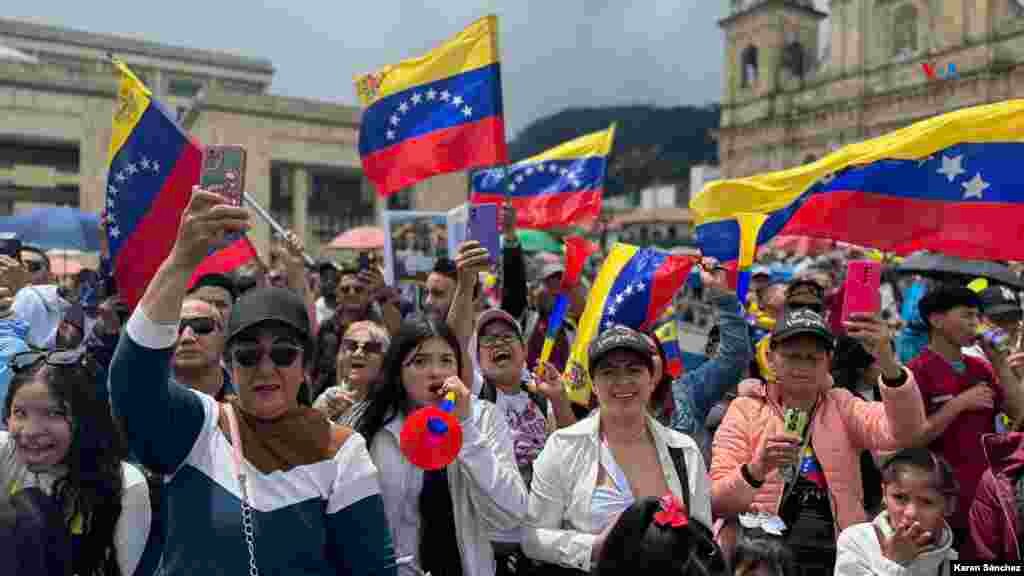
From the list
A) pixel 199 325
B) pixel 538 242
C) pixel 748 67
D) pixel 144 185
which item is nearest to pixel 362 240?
pixel 538 242

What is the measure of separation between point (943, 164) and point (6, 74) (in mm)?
33158

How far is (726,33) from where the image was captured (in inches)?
2057

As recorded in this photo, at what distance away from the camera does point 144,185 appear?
454cm

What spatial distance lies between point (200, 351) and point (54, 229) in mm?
9581

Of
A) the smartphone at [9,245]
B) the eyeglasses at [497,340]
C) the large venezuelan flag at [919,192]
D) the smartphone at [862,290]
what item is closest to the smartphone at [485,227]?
the eyeglasses at [497,340]

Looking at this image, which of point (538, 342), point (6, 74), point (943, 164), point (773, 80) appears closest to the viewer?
point (943, 164)

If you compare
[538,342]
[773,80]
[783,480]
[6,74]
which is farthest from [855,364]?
[773,80]

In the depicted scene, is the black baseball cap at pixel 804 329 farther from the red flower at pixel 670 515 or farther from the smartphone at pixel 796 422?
the red flower at pixel 670 515

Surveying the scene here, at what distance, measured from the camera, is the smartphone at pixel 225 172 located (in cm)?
202

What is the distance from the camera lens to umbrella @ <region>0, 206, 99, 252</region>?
11109mm

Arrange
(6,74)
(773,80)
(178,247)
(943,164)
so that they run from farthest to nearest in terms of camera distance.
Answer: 1. (773,80)
2. (6,74)
3. (943,164)
4. (178,247)

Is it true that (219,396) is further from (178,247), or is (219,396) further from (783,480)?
(783,480)

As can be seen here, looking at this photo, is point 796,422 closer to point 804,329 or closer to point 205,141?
point 804,329

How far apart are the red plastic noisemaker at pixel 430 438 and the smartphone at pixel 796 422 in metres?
1.53
